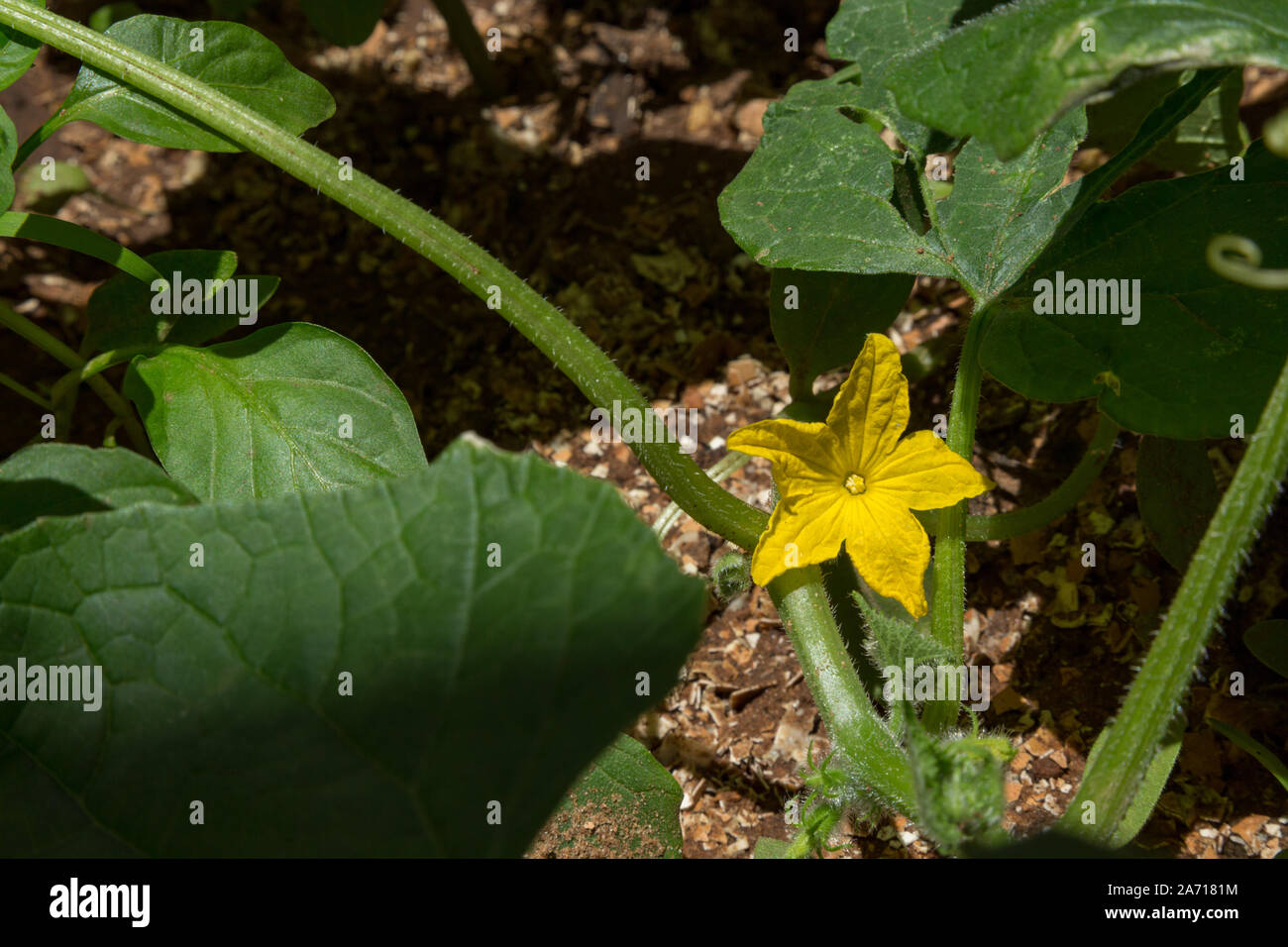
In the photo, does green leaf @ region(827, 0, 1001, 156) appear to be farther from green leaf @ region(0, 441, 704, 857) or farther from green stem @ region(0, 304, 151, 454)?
green stem @ region(0, 304, 151, 454)

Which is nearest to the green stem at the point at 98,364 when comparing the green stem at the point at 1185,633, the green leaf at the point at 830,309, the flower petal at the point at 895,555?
the green leaf at the point at 830,309

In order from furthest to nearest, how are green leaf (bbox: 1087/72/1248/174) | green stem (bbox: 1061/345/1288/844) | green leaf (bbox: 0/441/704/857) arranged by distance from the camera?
1. green leaf (bbox: 1087/72/1248/174)
2. green stem (bbox: 1061/345/1288/844)
3. green leaf (bbox: 0/441/704/857)

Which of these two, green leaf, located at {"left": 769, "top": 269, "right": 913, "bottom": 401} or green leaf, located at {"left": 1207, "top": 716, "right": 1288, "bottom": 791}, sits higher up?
green leaf, located at {"left": 769, "top": 269, "right": 913, "bottom": 401}

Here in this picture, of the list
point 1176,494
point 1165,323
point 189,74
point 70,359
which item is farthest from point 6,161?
point 1176,494

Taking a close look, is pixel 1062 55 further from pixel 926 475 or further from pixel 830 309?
pixel 830 309

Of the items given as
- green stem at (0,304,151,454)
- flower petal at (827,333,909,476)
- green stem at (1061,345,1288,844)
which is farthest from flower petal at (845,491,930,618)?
green stem at (0,304,151,454)

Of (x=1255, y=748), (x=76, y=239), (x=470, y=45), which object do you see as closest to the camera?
(x=1255, y=748)

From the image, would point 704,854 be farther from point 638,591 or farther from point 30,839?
point 30,839
